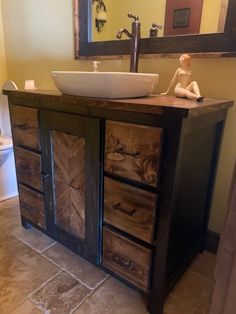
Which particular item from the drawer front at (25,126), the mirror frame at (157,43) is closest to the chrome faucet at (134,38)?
the mirror frame at (157,43)

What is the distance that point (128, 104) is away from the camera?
84 centimetres

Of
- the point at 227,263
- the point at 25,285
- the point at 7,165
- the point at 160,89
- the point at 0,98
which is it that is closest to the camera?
the point at 227,263

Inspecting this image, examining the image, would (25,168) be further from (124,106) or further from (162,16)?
(162,16)

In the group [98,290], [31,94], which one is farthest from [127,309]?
[31,94]

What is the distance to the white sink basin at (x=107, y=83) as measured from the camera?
887 millimetres

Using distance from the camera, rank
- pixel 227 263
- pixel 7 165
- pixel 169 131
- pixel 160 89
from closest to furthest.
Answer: pixel 227 263 < pixel 169 131 < pixel 160 89 < pixel 7 165

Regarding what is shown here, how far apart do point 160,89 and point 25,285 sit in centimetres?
125

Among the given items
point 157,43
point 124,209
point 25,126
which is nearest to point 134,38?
point 157,43

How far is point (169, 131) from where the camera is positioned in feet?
2.58

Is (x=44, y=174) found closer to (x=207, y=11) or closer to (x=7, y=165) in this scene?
(x=7, y=165)

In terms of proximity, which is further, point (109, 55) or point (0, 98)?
point (0, 98)

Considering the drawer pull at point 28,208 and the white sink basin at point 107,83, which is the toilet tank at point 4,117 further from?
the white sink basin at point 107,83

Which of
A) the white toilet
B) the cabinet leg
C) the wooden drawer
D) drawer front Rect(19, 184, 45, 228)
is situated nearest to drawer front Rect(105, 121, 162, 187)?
the wooden drawer

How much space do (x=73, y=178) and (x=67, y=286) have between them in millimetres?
542
